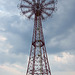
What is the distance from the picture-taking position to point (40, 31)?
53.1 m

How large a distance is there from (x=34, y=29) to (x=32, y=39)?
3.53 meters

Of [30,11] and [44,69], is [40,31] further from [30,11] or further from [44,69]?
[44,69]

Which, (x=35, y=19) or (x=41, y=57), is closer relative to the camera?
(x=41, y=57)

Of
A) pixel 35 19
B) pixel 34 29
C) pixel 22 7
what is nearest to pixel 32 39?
pixel 34 29

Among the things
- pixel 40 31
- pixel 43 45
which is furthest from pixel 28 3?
pixel 43 45

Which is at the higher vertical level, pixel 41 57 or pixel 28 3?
pixel 28 3

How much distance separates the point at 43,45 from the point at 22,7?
13856 millimetres

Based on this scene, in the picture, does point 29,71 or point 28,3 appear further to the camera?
point 28,3

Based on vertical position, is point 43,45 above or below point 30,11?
below

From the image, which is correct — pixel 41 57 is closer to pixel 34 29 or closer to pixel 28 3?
pixel 34 29

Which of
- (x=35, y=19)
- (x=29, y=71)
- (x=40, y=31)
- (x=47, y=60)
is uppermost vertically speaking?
(x=35, y=19)

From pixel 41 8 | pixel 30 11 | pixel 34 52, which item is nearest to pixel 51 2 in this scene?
pixel 41 8

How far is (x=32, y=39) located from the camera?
5203cm

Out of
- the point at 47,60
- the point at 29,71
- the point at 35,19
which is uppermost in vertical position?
the point at 35,19
